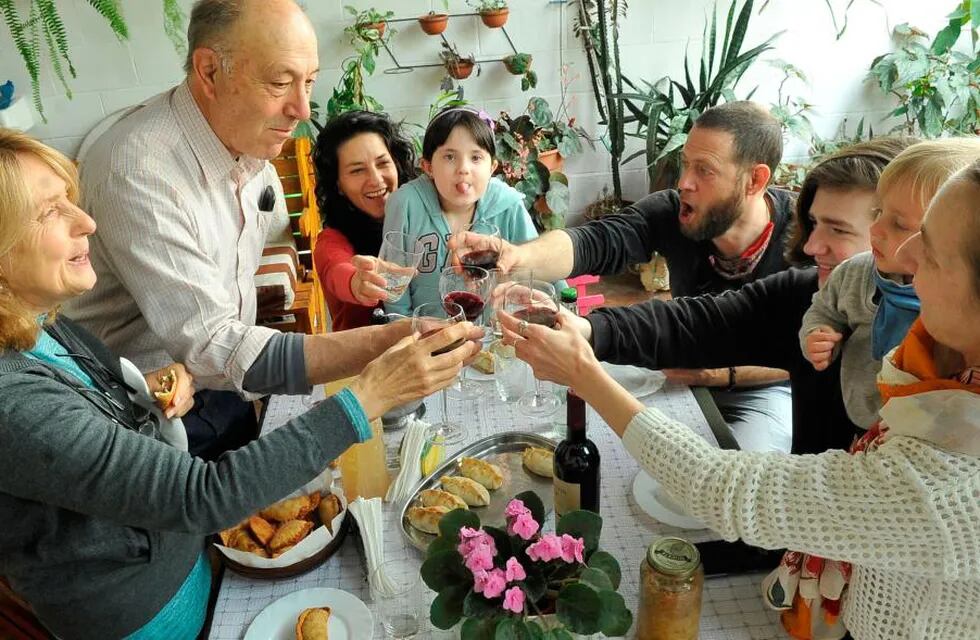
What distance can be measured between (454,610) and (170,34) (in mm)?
3418

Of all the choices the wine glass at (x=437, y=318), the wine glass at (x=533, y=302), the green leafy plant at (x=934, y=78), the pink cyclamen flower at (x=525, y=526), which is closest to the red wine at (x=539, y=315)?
the wine glass at (x=533, y=302)

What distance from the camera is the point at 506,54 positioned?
13.1 ft

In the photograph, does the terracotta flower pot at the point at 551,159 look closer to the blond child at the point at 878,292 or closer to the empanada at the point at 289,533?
the blond child at the point at 878,292

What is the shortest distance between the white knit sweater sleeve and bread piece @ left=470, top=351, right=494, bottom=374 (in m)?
0.76

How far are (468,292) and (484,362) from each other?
254mm

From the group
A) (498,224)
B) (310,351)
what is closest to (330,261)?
(498,224)

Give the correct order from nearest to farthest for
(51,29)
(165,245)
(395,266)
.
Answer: (165,245) → (395,266) → (51,29)

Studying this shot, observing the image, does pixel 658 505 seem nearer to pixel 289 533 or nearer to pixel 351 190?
pixel 289 533

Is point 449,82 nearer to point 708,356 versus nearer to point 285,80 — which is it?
point 285,80

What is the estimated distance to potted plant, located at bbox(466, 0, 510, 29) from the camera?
3.79 m

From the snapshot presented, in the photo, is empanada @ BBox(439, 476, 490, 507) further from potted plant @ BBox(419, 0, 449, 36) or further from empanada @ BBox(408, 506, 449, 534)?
potted plant @ BBox(419, 0, 449, 36)

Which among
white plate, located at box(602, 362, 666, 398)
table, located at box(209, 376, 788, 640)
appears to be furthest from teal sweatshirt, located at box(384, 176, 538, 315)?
table, located at box(209, 376, 788, 640)

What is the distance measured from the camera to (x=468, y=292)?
1.60 meters

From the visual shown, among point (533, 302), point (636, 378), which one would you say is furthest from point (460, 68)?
point (533, 302)
